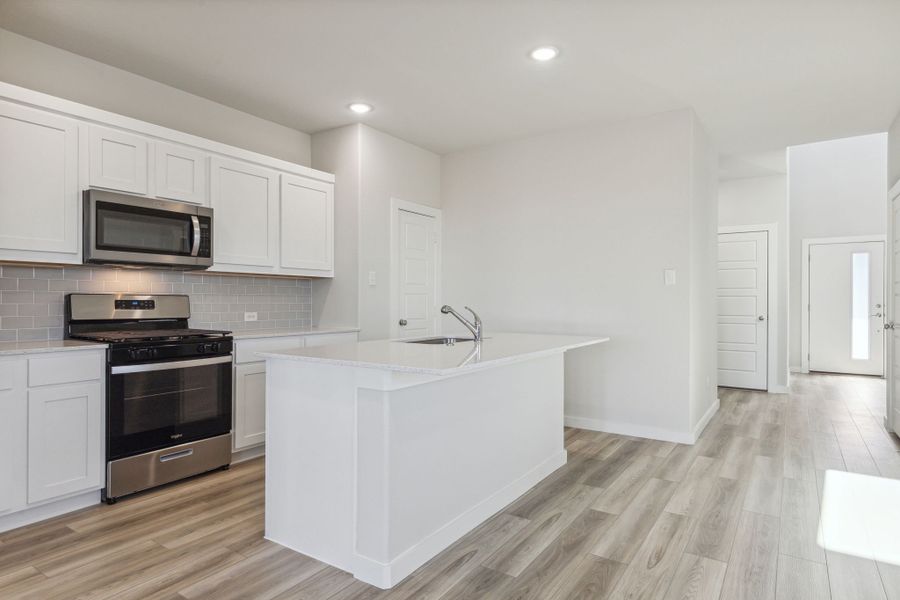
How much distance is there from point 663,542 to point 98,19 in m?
3.79

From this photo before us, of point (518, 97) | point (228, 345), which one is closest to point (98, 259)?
point (228, 345)

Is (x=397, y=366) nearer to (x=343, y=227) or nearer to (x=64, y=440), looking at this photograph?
(x=64, y=440)

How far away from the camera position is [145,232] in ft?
10.3

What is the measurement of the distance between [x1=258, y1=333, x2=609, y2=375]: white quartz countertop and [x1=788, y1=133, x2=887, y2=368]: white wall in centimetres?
657

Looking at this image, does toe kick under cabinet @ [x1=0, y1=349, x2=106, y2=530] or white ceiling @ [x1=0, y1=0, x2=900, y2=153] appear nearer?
toe kick under cabinet @ [x1=0, y1=349, x2=106, y2=530]

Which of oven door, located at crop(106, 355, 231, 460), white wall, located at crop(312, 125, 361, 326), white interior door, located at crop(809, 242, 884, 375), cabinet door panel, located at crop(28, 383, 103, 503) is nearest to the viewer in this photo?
cabinet door panel, located at crop(28, 383, 103, 503)

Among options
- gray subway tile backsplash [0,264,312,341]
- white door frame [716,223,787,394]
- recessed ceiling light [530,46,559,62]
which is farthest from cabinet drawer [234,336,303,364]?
white door frame [716,223,787,394]

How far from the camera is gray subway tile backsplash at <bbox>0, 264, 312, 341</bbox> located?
2902 mm

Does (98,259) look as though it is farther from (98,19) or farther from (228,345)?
(98,19)

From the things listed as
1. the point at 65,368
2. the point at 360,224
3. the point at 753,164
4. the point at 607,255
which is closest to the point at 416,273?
the point at 360,224

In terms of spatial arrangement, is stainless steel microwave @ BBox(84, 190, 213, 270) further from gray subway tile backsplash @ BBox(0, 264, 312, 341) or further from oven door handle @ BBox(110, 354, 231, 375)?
oven door handle @ BBox(110, 354, 231, 375)

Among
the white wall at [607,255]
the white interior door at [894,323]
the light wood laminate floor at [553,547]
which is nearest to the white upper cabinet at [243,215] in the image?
the light wood laminate floor at [553,547]

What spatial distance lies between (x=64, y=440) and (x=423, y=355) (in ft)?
6.26

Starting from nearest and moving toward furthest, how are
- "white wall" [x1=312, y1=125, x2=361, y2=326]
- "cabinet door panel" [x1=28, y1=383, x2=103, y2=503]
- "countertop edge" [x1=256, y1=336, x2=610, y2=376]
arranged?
"countertop edge" [x1=256, y1=336, x2=610, y2=376] < "cabinet door panel" [x1=28, y1=383, x2=103, y2=503] < "white wall" [x1=312, y1=125, x2=361, y2=326]
